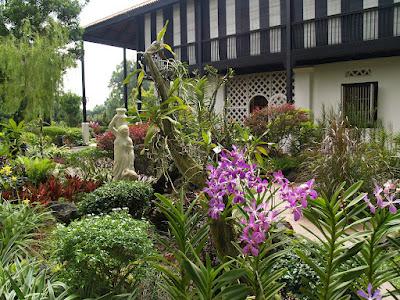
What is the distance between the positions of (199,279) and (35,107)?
45.8 ft

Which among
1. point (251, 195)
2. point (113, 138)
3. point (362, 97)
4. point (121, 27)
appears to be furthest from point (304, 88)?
point (251, 195)

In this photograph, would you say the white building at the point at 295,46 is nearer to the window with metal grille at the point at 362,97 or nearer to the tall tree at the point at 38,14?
the window with metal grille at the point at 362,97

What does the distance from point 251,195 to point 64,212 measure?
13.8ft

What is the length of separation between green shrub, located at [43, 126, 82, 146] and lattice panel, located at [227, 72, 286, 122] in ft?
34.2

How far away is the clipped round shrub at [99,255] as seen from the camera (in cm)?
295

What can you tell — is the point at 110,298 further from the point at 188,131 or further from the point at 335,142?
the point at 335,142

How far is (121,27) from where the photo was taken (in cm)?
2030

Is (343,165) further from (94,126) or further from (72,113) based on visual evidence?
(72,113)

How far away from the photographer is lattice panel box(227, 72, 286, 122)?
15461 millimetres

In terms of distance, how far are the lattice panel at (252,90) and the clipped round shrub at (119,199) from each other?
9.75 m

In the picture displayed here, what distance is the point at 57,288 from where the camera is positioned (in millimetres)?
3145

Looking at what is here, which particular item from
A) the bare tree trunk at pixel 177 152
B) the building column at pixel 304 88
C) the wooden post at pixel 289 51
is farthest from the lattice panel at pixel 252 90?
the bare tree trunk at pixel 177 152

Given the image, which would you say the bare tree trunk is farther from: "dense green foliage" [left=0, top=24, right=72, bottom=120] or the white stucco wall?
"dense green foliage" [left=0, top=24, right=72, bottom=120]

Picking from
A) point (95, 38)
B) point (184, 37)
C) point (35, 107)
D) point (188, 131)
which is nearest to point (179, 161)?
point (188, 131)
